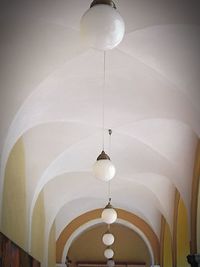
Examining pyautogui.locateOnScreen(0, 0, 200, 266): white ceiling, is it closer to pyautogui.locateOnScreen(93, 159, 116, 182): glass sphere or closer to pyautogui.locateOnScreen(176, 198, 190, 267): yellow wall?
pyautogui.locateOnScreen(93, 159, 116, 182): glass sphere

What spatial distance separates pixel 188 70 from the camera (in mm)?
5844

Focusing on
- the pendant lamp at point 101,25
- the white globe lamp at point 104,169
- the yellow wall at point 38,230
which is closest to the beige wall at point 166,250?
the yellow wall at point 38,230

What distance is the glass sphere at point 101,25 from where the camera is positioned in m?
3.41

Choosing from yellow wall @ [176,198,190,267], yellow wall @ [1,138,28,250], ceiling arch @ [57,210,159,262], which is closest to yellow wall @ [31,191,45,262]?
yellow wall @ [1,138,28,250]

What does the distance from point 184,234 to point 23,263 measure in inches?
231

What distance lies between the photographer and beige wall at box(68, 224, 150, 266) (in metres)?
17.5

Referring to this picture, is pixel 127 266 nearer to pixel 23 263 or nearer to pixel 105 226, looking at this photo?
pixel 105 226

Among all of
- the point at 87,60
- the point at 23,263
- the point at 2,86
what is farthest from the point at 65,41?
the point at 23,263

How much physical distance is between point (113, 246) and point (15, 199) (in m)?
10.5

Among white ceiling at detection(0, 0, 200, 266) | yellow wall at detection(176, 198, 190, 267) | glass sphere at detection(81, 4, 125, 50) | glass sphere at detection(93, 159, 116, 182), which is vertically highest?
white ceiling at detection(0, 0, 200, 266)

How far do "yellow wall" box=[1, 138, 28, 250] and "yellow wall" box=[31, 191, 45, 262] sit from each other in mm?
1271

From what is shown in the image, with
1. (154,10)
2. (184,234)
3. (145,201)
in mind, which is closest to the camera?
(154,10)

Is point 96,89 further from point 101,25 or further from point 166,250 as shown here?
point 166,250

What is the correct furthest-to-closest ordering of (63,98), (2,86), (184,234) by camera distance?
(184,234) < (63,98) < (2,86)
